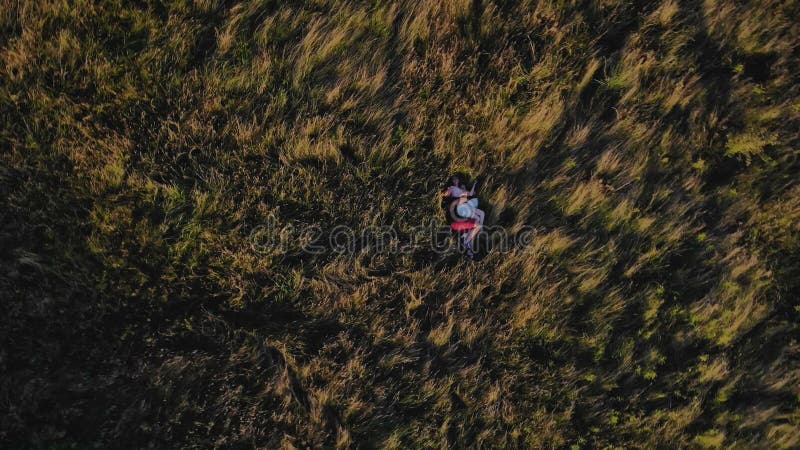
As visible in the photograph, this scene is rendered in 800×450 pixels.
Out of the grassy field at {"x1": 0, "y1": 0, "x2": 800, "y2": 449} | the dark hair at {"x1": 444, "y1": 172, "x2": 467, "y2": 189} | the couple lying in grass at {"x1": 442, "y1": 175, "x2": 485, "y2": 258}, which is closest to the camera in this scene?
the grassy field at {"x1": 0, "y1": 0, "x2": 800, "y2": 449}

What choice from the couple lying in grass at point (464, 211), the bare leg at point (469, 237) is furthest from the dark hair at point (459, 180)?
the bare leg at point (469, 237)

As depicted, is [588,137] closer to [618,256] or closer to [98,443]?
[618,256]

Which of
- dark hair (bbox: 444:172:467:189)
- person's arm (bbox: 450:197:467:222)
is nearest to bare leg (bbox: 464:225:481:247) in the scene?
person's arm (bbox: 450:197:467:222)

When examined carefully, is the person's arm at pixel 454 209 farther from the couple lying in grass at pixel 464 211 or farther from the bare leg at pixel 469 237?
the bare leg at pixel 469 237

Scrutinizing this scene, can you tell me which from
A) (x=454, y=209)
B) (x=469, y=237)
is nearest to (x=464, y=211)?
(x=454, y=209)

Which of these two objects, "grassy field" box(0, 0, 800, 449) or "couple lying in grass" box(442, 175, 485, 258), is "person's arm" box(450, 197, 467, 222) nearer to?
"couple lying in grass" box(442, 175, 485, 258)
